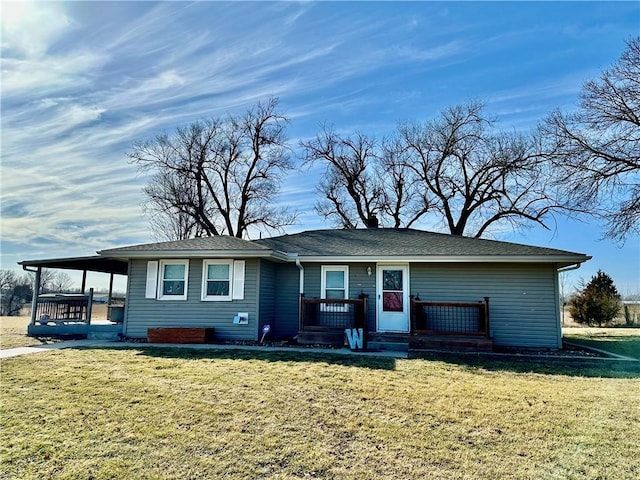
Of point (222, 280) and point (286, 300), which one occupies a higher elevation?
point (222, 280)

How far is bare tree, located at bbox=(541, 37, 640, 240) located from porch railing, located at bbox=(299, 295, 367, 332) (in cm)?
1077

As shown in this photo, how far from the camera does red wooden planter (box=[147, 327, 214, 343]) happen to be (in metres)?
10.6

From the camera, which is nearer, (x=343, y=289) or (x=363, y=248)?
(x=343, y=289)

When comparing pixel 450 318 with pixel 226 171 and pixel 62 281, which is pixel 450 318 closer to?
pixel 226 171

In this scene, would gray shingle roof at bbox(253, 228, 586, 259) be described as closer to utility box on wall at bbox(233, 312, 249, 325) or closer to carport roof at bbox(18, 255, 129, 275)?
utility box on wall at bbox(233, 312, 249, 325)

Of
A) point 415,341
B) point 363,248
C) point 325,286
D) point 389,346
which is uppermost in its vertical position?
point 363,248

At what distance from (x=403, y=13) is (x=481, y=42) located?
3.08 m

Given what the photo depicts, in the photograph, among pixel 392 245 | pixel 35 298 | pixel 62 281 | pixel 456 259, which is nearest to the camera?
pixel 456 259

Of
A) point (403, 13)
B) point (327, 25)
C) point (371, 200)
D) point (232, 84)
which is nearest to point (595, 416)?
point (403, 13)

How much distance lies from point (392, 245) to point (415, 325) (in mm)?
2830

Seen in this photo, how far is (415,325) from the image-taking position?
1027 cm

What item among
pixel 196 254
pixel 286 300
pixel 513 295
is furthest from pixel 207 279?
pixel 513 295

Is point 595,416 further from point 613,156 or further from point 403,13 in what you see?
point 613,156

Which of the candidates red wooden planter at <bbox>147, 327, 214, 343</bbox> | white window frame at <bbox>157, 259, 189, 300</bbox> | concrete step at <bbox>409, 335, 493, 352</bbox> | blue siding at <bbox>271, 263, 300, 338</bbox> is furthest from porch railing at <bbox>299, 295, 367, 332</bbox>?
white window frame at <bbox>157, 259, 189, 300</bbox>
